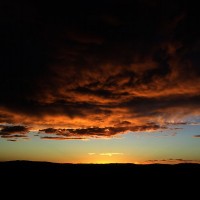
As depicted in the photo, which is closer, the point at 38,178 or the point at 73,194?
the point at 73,194

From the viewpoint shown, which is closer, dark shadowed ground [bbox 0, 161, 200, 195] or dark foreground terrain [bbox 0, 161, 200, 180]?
dark shadowed ground [bbox 0, 161, 200, 195]

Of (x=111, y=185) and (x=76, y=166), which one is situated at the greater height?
(x=76, y=166)

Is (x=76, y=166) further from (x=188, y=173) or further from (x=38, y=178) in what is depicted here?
(x=188, y=173)

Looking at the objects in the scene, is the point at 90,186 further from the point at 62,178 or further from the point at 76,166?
the point at 76,166

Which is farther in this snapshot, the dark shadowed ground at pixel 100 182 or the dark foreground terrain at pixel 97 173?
the dark foreground terrain at pixel 97 173

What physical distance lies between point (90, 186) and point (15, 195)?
561 cm

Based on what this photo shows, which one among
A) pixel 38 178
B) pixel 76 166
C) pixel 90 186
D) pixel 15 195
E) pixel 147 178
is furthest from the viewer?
pixel 76 166

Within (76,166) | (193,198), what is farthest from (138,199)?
(76,166)

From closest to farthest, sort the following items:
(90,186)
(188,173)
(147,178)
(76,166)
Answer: (90,186) < (147,178) < (188,173) < (76,166)

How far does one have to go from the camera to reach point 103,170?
27234mm

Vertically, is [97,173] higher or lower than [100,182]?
higher

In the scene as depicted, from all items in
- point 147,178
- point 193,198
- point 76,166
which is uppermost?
point 76,166

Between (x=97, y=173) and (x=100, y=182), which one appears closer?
(x=100, y=182)

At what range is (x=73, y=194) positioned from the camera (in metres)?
17.8
